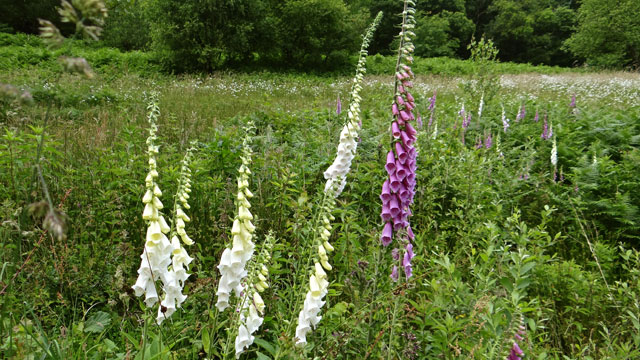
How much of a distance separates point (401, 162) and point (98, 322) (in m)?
1.99

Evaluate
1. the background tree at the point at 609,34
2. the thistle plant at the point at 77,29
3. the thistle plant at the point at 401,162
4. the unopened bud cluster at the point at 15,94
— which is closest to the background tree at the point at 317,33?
the thistle plant at the point at 401,162

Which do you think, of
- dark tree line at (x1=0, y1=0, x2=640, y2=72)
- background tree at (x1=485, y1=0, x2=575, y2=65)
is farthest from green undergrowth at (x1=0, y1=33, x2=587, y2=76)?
background tree at (x1=485, y1=0, x2=575, y2=65)

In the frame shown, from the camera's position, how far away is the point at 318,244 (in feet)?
5.50

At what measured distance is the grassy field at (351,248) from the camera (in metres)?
1.99

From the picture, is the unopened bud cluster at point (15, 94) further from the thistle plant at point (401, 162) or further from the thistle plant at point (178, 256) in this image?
the thistle plant at point (401, 162)

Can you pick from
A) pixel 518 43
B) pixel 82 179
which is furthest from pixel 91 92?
pixel 518 43

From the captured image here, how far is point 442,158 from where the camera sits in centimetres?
403

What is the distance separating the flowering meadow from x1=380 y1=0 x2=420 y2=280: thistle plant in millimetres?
12

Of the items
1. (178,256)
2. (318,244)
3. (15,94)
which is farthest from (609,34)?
(15,94)

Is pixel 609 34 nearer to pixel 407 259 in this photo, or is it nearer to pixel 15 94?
pixel 407 259

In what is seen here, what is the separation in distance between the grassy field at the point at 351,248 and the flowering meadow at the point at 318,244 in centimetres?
2

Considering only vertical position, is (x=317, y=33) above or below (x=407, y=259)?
above

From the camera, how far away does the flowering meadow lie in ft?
5.52

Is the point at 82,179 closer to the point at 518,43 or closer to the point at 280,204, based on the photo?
the point at 280,204
